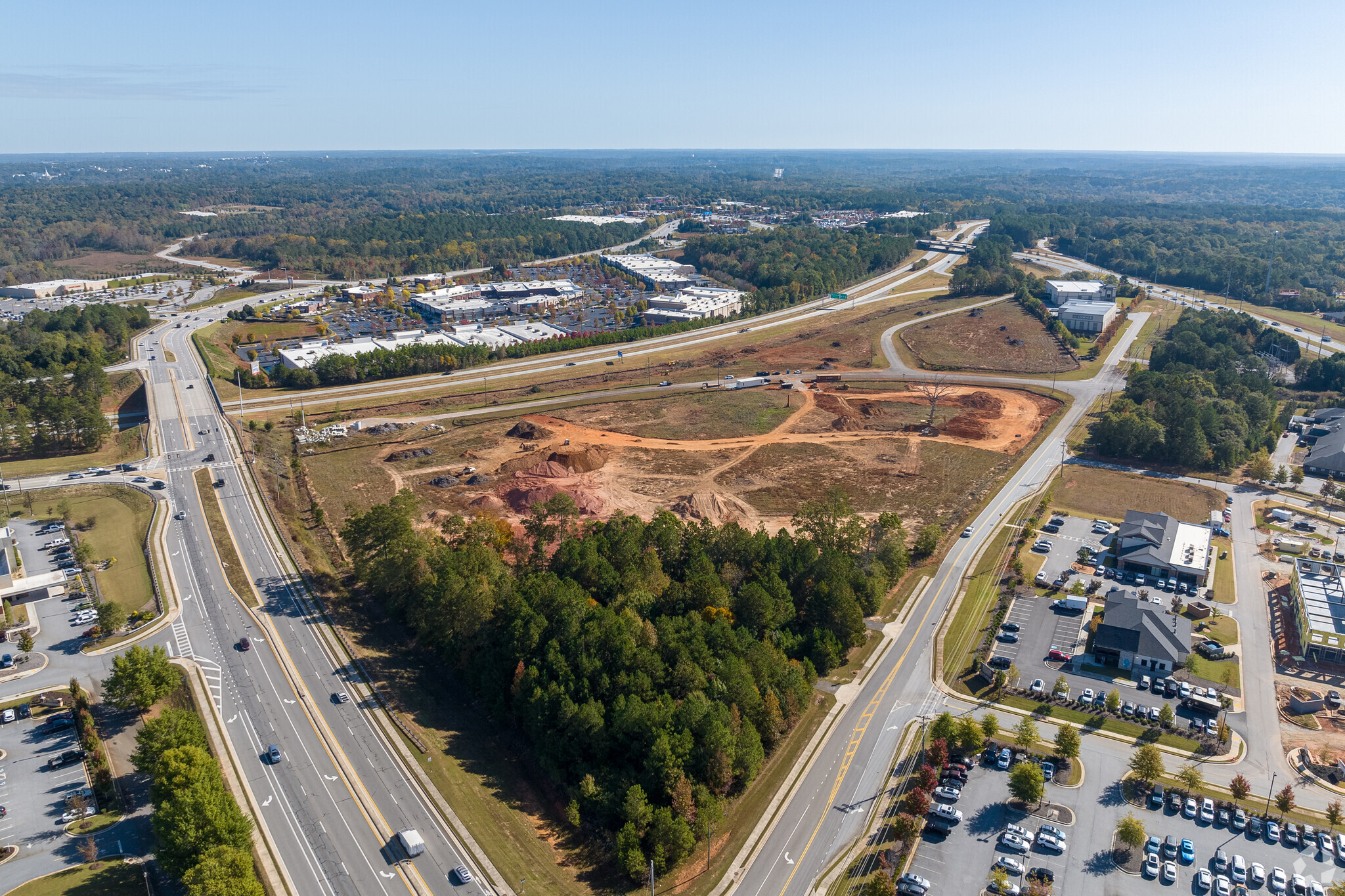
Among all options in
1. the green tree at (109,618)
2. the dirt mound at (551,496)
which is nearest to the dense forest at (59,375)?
the green tree at (109,618)

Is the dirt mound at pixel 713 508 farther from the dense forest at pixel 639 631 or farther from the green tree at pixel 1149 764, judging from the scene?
the green tree at pixel 1149 764

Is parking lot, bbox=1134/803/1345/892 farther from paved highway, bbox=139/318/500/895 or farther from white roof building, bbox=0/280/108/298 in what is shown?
white roof building, bbox=0/280/108/298

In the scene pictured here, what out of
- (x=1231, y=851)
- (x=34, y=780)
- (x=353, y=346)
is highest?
(x=353, y=346)

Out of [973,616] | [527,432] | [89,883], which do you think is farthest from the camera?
[527,432]

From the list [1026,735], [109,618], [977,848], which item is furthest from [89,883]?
[1026,735]

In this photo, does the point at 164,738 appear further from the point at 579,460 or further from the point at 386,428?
the point at 386,428

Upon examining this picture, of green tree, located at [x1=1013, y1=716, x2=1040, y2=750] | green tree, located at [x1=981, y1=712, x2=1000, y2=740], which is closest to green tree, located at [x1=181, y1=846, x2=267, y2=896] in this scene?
green tree, located at [x1=981, y1=712, x2=1000, y2=740]
